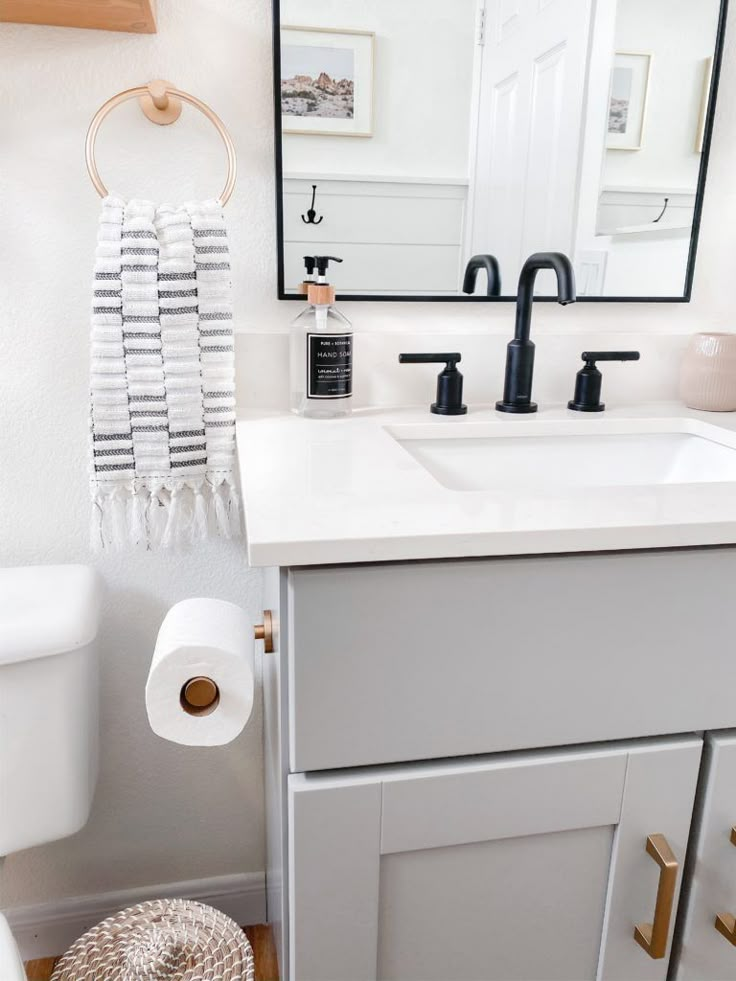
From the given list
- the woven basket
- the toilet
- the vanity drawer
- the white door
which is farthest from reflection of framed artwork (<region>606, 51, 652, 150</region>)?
the woven basket

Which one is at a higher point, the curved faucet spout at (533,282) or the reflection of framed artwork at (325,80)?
the reflection of framed artwork at (325,80)

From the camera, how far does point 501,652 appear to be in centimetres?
64

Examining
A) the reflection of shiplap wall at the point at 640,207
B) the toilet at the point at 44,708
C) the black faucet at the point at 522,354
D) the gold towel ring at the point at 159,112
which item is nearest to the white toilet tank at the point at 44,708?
the toilet at the point at 44,708

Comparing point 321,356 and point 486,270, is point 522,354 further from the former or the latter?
point 321,356

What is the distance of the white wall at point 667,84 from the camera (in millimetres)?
1105

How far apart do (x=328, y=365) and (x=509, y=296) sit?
0.34 metres

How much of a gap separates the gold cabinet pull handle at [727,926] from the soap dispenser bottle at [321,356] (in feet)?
2.28

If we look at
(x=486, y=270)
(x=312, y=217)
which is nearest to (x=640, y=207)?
(x=486, y=270)

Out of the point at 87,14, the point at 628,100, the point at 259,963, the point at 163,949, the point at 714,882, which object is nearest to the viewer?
the point at 714,882

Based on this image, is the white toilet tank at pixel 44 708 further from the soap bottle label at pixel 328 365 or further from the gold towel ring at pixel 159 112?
the gold towel ring at pixel 159 112

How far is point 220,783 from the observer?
127 centimetres

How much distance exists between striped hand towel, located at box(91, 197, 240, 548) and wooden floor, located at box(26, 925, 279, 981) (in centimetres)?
74

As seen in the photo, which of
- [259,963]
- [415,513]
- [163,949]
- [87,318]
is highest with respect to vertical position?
[87,318]

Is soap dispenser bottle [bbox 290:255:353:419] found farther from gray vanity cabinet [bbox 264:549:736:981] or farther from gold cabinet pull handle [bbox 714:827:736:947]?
gold cabinet pull handle [bbox 714:827:736:947]
